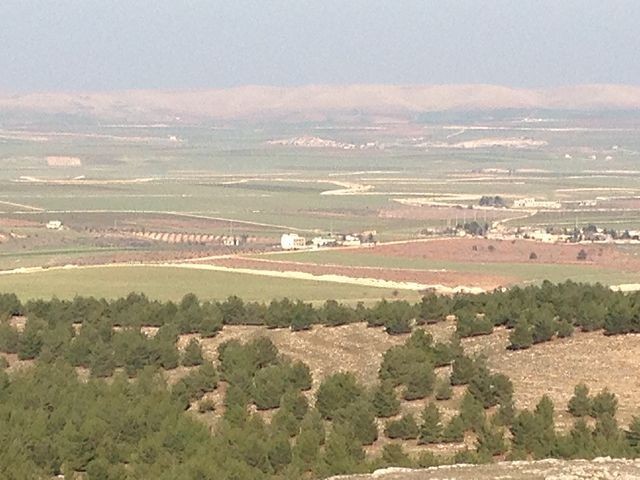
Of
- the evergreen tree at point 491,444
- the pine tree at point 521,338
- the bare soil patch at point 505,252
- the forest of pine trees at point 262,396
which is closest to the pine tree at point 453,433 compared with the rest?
the forest of pine trees at point 262,396

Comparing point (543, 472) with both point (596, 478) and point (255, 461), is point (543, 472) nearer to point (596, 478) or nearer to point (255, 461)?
point (596, 478)

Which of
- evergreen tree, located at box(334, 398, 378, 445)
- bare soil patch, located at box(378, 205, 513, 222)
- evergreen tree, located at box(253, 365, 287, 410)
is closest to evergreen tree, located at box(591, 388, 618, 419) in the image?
evergreen tree, located at box(334, 398, 378, 445)

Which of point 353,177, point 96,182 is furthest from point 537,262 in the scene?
point 353,177

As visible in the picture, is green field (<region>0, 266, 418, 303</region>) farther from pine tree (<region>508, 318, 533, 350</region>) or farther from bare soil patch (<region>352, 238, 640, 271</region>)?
pine tree (<region>508, 318, 533, 350</region>)

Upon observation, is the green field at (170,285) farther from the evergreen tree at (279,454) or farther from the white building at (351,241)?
the evergreen tree at (279,454)

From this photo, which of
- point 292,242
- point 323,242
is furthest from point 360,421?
point 323,242

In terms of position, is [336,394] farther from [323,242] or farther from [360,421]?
[323,242]
